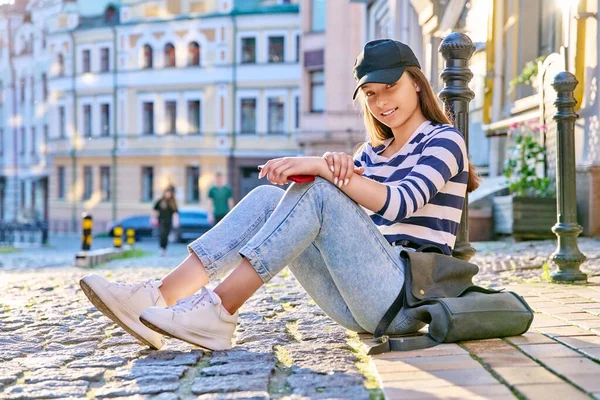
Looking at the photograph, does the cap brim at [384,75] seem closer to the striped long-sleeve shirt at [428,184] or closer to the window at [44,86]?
the striped long-sleeve shirt at [428,184]

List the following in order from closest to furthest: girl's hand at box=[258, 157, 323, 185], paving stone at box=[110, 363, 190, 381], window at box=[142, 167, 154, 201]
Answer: paving stone at box=[110, 363, 190, 381] → girl's hand at box=[258, 157, 323, 185] → window at box=[142, 167, 154, 201]

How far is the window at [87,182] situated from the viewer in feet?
144

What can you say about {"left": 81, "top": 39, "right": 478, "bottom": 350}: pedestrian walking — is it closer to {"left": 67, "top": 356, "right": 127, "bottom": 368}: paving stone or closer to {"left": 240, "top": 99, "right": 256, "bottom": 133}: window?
{"left": 67, "top": 356, "right": 127, "bottom": 368}: paving stone

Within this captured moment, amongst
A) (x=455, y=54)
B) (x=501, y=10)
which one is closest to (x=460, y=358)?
(x=455, y=54)

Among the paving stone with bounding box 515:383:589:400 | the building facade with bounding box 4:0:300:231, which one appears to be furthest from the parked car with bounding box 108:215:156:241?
the paving stone with bounding box 515:383:589:400

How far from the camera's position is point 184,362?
320 cm

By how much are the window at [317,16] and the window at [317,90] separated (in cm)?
164

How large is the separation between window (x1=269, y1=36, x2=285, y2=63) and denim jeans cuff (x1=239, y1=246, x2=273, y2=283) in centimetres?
3731

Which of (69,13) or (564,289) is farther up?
(69,13)

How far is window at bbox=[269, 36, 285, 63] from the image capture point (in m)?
39.9

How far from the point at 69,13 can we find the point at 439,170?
44.9 m

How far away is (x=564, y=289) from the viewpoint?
199 inches

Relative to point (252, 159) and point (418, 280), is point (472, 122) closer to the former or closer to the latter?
point (418, 280)

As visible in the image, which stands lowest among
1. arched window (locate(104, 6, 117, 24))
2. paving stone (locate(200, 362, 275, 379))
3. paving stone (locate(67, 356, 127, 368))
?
paving stone (locate(67, 356, 127, 368))
